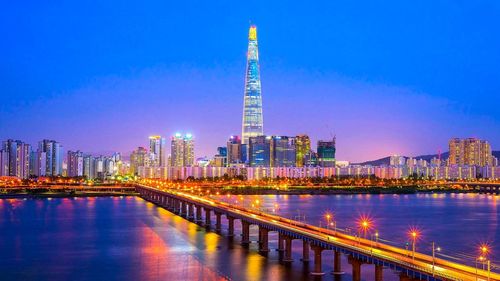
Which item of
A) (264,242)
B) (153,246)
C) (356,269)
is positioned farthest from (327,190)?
(356,269)

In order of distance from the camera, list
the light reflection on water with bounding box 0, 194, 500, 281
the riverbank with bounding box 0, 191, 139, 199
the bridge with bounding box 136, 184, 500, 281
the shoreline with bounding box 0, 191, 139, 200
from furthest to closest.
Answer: the riverbank with bounding box 0, 191, 139, 199
the shoreline with bounding box 0, 191, 139, 200
the light reflection on water with bounding box 0, 194, 500, 281
the bridge with bounding box 136, 184, 500, 281

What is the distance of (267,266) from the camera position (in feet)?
136

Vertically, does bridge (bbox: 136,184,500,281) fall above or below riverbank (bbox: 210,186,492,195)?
above

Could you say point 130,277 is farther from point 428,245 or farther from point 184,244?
point 428,245

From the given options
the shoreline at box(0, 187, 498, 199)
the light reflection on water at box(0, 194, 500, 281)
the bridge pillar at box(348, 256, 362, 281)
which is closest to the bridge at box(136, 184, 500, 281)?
the bridge pillar at box(348, 256, 362, 281)

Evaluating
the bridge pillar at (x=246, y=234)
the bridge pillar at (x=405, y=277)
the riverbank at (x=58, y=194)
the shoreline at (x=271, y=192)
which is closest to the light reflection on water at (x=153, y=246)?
the bridge pillar at (x=246, y=234)

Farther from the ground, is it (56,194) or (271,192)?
(56,194)

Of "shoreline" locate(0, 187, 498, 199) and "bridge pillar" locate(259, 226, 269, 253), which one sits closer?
"bridge pillar" locate(259, 226, 269, 253)

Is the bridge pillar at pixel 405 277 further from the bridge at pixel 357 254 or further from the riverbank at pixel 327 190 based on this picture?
the riverbank at pixel 327 190

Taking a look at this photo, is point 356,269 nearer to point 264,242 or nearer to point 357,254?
point 357,254

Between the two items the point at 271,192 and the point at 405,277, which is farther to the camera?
the point at 271,192

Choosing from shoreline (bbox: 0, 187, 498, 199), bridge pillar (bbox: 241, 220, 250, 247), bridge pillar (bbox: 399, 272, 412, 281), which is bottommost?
shoreline (bbox: 0, 187, 498, 199)

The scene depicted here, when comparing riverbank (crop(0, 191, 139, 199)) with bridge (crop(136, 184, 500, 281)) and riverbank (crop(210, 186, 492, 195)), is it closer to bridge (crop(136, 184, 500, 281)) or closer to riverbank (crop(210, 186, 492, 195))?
riverbank (crop(210, 186, 492, 195))

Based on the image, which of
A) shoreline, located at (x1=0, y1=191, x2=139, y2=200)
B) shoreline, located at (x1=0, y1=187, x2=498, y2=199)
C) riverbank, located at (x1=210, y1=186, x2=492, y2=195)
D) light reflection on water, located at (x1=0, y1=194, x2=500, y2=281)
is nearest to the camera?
light reflection on water, located at (x1=0, y1=194, x2=500, y2=281)
